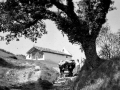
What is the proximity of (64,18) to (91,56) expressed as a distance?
182 inches

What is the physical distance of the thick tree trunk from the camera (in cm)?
1248

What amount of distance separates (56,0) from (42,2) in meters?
1.36

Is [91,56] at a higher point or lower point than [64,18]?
lower

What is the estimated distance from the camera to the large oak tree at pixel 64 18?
13.2m

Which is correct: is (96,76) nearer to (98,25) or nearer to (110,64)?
(110,64)

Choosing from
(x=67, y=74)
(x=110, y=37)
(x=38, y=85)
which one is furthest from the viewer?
(x=110, y=37)

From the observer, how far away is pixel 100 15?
14.0 metres

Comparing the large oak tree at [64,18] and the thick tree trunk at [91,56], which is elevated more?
the large oak tree at [64,18]

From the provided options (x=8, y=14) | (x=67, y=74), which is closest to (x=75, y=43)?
(x=8, y=14)

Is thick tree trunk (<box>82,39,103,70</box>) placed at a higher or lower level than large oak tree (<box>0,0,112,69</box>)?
lower

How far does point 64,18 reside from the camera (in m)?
14.7

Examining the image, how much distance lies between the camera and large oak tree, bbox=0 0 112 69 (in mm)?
13250

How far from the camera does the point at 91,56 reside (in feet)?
41.8

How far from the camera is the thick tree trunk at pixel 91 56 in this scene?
1248 centimetres
